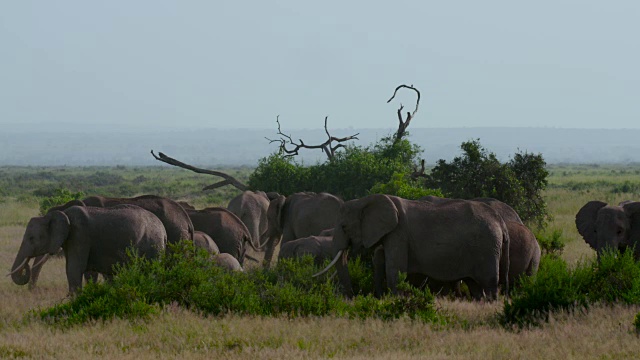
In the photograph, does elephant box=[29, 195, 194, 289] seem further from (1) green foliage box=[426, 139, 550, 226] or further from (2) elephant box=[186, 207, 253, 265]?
(1) green foliage box=[426, 139, 550, 226]

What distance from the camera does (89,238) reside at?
1486 centimetres

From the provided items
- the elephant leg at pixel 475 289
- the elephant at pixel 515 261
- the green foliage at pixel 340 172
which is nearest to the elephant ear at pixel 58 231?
the elephant at pixel 515 261

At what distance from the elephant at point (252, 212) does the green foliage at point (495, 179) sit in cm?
619

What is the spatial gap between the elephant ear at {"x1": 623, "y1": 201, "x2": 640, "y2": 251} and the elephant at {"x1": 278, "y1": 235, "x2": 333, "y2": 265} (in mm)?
4908

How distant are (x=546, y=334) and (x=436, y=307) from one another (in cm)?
226

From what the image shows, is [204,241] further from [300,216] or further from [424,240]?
[424,240]

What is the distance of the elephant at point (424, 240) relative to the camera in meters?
14.4

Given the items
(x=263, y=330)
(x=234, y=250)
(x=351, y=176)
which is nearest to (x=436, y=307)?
(x=263, y=330)

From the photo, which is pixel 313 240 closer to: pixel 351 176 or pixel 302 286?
pixel 302 286

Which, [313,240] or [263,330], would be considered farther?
[313,240]

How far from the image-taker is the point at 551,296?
12.8 metres

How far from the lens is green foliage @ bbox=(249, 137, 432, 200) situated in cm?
3097

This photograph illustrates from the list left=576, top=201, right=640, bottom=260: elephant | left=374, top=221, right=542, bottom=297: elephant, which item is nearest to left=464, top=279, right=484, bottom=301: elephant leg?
left=374, top=221, right=542, bottom=297: elephant

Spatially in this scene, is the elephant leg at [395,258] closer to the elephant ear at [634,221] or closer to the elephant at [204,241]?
the elephant at [204,241]
